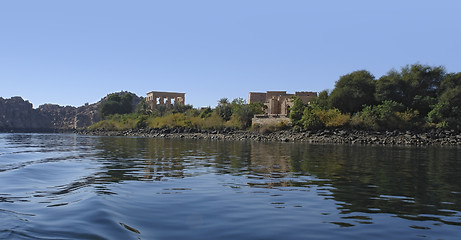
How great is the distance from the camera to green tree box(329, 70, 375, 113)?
57.3 metres

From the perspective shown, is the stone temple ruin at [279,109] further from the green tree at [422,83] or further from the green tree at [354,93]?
the green tree at [422,83]

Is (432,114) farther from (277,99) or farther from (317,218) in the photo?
(317,218)

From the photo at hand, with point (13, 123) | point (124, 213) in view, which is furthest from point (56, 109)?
point (124, 213)

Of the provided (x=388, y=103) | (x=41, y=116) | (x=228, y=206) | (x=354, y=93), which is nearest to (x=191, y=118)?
(x=354, y=93)

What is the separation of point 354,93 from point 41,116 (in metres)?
150

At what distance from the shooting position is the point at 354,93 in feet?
186

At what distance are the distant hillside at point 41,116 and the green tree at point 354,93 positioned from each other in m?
107

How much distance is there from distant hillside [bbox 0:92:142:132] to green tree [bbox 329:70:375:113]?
107 meters

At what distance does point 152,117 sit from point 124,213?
89.1m

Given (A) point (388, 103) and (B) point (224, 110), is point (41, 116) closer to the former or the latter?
(B) point (224, 110)

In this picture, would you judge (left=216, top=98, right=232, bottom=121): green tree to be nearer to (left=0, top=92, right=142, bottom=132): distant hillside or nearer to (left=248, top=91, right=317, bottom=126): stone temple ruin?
(left=248, top=91, right=317, bottom=126): stone temple ruin

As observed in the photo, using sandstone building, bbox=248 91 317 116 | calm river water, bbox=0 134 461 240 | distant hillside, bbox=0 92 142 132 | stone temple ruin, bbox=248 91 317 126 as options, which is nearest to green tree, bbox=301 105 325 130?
stone temple ruin, bbox=248 91 317 126

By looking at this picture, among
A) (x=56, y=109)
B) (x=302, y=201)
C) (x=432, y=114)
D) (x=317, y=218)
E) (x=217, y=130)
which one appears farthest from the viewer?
(x=56, y=109)

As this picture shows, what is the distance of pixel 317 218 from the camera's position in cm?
695
